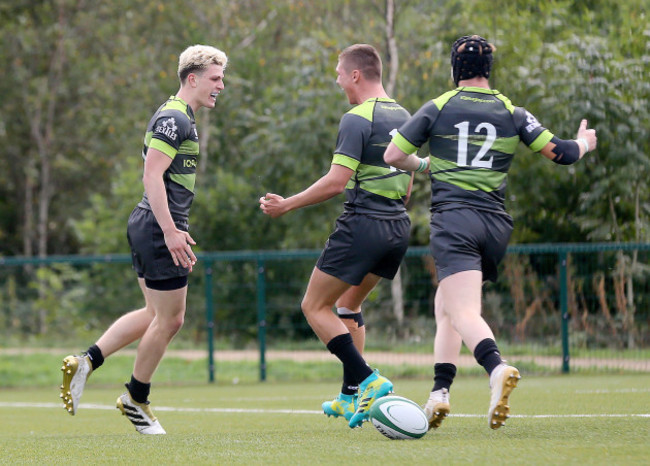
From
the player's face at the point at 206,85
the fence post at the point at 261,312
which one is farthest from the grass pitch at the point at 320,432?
the fence post at the point at 261,312

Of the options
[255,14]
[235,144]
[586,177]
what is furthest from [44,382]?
[255,14]

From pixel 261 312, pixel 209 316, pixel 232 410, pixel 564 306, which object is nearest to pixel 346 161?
pixel 232 410

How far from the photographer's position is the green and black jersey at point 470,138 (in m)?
5.65

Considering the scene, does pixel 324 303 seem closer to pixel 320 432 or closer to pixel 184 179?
pixel 320 432

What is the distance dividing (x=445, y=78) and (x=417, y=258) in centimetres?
561

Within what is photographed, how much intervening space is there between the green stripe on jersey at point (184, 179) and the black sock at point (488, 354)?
2.08 m

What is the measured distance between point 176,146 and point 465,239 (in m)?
1.81

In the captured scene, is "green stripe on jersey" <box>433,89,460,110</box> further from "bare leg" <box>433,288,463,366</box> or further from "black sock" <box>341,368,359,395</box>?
"black sock" <box>341,368,359,395</box>

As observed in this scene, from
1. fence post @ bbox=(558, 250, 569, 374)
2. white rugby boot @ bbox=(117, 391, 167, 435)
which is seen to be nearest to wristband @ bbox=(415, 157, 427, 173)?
white rugby boot @ bbox=(117, 391, 167, 435)

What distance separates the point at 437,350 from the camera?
619cm

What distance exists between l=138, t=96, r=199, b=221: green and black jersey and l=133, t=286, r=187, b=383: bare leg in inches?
18.4

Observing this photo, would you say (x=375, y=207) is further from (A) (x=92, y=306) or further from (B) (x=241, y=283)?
(A) (x=92, y=306)

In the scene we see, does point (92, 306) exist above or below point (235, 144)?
below

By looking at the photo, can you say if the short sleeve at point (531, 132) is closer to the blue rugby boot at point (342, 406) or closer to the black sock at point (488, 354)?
the black sock at point (488, 354)
